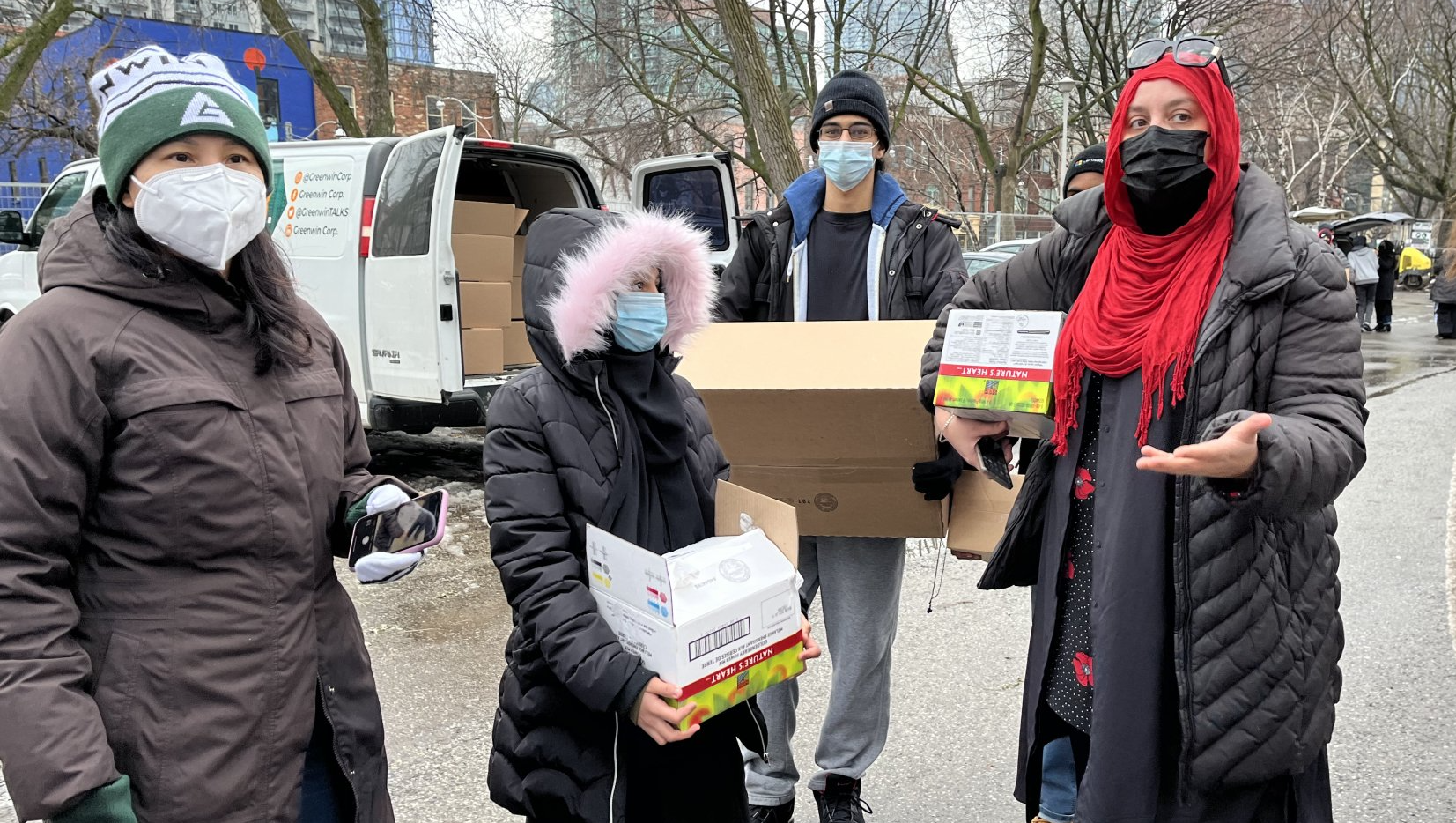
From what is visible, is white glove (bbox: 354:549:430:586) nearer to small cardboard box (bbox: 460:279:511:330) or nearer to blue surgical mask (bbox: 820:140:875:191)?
blue surgical mask (bbox: 820:140:875:191)

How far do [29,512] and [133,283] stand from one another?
400 mm

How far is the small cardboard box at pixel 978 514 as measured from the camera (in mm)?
2730

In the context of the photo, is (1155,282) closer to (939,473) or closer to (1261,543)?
(1261,543)

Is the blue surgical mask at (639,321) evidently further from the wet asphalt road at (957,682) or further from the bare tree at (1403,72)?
the bare tree at (1403,72)

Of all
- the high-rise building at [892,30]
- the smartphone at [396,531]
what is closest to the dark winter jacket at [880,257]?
the smartphone at [396,531]

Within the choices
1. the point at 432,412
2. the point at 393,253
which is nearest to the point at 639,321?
the point at 432,412

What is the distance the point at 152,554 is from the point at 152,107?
772mm

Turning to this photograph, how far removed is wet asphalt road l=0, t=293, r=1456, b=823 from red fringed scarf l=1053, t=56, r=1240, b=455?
1.79m

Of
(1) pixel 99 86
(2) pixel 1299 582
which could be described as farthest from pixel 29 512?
(2) pixel 1299 582

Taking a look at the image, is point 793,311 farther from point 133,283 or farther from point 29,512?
point 29,512

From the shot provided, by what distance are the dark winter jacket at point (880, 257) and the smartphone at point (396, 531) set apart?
4.86 feet

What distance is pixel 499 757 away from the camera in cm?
200

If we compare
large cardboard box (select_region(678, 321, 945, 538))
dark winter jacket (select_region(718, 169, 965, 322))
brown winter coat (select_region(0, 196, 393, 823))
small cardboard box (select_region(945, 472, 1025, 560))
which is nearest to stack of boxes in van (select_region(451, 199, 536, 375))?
dark winter jacket (select_region(718, 169, 965, 322))

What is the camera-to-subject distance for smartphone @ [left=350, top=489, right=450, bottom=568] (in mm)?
1895
